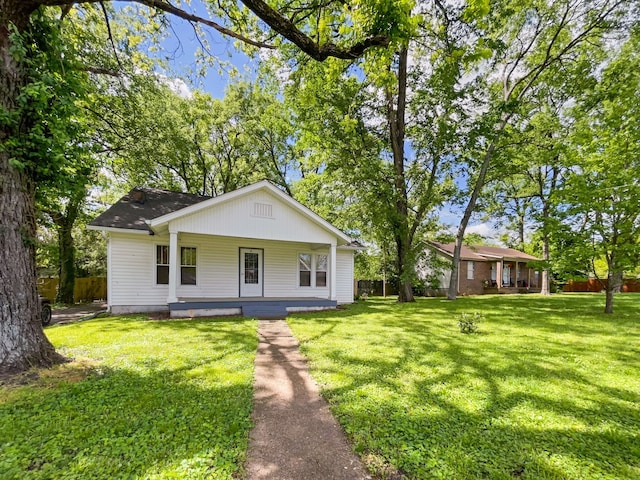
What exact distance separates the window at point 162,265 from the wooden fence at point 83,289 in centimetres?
779

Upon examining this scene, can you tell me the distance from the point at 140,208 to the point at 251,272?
16.3 ft

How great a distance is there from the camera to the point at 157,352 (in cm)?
540

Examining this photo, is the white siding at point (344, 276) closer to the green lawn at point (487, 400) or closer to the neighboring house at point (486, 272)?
the green lawn at point (487, 400)

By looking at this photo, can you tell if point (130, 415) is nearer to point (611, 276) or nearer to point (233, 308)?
point (233, 308)

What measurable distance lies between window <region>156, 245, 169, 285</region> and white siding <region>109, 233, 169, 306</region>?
0.48ft

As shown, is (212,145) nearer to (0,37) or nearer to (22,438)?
(0,37)

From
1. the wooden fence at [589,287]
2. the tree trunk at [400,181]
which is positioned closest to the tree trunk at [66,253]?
the tree trunk at [400,181]

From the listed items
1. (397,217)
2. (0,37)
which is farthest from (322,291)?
(0,37)

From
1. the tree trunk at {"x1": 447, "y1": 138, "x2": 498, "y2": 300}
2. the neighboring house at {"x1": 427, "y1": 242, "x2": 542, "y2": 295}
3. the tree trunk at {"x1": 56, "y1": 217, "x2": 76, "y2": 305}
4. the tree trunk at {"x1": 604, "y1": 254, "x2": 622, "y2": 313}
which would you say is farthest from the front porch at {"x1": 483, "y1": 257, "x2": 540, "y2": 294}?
the tree trunk at {"x1": 56, "y1": 217, "x2": 76, "y2": 305}

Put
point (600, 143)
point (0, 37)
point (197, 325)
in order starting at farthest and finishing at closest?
point (600, 143)
point (197, 325)
point (0, 37)

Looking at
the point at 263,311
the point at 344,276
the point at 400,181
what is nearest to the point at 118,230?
the point at 263,311

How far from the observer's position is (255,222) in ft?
34.9

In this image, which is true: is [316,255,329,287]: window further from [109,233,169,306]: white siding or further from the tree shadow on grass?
the tree shadow on grass

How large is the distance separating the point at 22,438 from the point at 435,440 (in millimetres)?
3777
